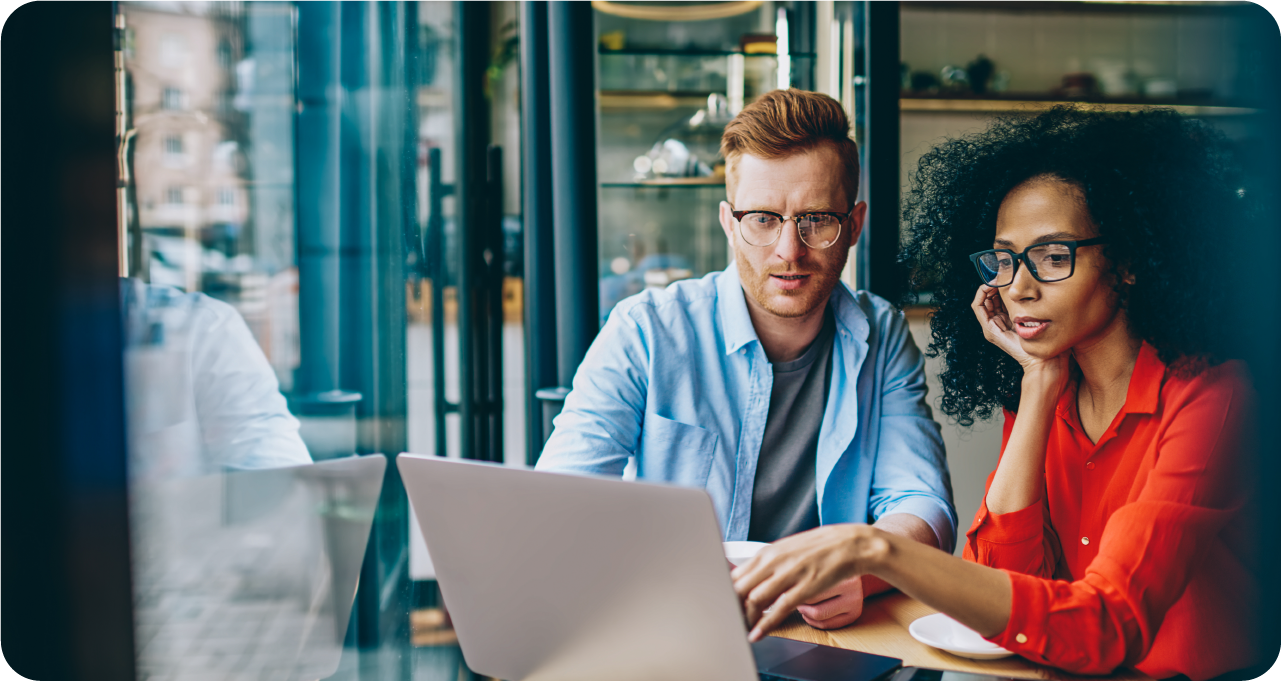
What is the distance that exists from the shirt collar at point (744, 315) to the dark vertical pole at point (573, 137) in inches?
13.2

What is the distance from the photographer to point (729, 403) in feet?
5.03

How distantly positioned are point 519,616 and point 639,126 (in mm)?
2112

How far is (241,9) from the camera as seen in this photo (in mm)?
1047

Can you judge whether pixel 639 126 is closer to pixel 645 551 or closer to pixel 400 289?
pixel 400 289

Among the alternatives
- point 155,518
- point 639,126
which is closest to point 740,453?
point 155,518

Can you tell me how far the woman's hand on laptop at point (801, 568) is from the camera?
2.62 ft

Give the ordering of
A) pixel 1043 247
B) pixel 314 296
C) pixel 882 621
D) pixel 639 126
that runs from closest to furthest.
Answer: pixel 882 621 < pixel 1043 247 < pixel 314 296 < pixel 639 126

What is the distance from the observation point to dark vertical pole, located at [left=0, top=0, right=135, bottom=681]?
0.75m

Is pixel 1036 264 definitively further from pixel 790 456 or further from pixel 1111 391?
pixel 790 456

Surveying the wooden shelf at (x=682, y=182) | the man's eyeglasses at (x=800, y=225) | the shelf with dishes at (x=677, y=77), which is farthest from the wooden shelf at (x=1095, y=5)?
the wooden shelf at (x=682, y=182)

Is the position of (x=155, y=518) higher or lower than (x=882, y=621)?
higher

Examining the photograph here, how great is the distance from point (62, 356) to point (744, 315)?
3.51 feet

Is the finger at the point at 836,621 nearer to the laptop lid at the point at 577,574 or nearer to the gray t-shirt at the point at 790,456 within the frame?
the laptop lid at the point at 577,574

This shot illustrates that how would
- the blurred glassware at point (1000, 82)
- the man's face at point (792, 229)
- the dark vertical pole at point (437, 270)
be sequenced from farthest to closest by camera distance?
1. the dark vertical pole at point (437, 270)
2. the blurred glassware at point (1000, 82)
3. the man's face at point (792, 229)
